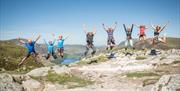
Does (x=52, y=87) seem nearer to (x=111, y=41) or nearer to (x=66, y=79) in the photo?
(x=66, y=79)

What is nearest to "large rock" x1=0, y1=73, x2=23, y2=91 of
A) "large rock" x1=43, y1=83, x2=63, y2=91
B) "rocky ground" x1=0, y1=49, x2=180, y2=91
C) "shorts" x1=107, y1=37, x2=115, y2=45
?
"rocky ground" x1=0, y1=49, x2=180, y2=91

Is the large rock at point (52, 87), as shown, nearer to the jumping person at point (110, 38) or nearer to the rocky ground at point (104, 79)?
the rocky ground at point (104, 79)

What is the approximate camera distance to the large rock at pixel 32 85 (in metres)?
20.4

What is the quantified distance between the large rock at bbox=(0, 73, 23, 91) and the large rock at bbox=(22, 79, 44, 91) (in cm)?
65

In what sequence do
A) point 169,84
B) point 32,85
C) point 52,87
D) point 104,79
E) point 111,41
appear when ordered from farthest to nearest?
point 111,41 < point 104,79 < point 52,87 < point 32,85 < point 169,84

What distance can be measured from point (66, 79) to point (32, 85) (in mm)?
3857

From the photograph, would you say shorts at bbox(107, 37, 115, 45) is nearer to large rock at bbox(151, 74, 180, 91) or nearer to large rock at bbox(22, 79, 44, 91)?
large rock at bbox(22, 79, 44, 91)

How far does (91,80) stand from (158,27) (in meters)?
16.0

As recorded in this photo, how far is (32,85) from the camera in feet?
67.9

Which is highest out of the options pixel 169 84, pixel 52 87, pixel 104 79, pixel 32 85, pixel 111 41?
pixel 111 41

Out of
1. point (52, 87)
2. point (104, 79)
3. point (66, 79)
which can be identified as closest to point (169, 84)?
point (52, 87)

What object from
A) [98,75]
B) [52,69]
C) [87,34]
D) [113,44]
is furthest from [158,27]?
[52,69]

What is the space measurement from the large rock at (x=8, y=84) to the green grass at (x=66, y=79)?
10.4 feet

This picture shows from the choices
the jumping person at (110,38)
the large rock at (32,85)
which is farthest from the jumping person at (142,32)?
the large rock at (32,85)
